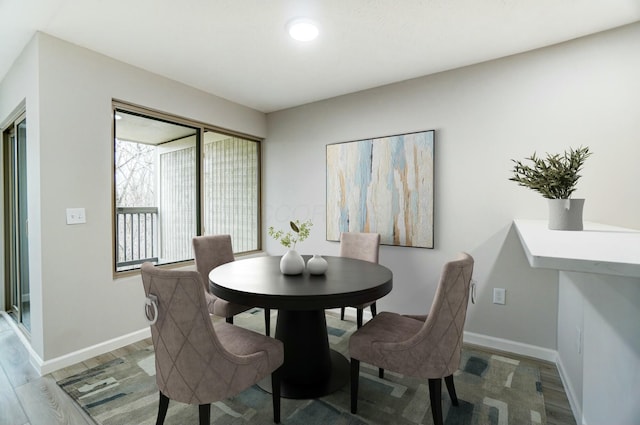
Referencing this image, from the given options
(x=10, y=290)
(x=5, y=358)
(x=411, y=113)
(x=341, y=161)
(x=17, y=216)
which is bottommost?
(x=5, y=358)

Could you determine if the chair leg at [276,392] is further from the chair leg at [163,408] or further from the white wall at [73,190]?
the white wall at [73,190]

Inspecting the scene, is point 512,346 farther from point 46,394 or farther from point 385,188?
point 46,394

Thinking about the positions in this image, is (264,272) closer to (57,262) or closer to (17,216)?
(57,262)

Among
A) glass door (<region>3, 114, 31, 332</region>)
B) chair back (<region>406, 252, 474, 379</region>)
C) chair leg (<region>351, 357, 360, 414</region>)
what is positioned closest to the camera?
chair back (<region>406, 252, 474, 379</region>)

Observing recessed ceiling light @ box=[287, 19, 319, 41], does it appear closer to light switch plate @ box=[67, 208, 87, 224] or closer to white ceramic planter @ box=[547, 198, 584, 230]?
white ceramic planter @ box=[547, 198, 584, 230]

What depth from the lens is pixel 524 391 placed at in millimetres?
1957

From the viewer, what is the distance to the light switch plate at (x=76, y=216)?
2.33 metres

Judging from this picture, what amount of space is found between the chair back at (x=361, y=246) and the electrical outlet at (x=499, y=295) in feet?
3.37

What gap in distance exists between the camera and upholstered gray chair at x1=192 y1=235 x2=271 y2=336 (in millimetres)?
2338

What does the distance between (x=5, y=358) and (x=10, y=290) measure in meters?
1.15

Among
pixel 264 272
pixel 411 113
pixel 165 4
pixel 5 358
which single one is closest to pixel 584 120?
pixel 411 113

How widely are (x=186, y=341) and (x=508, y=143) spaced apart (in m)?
2.69

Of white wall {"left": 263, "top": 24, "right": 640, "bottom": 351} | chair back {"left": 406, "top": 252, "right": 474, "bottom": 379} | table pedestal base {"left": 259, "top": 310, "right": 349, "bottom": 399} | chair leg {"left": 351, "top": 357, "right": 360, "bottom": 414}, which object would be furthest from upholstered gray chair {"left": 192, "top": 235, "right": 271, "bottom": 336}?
white wall {"left": 263, "top": 24, "right": 640, "bottom": 351}

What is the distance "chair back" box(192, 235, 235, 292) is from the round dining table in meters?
0.47
